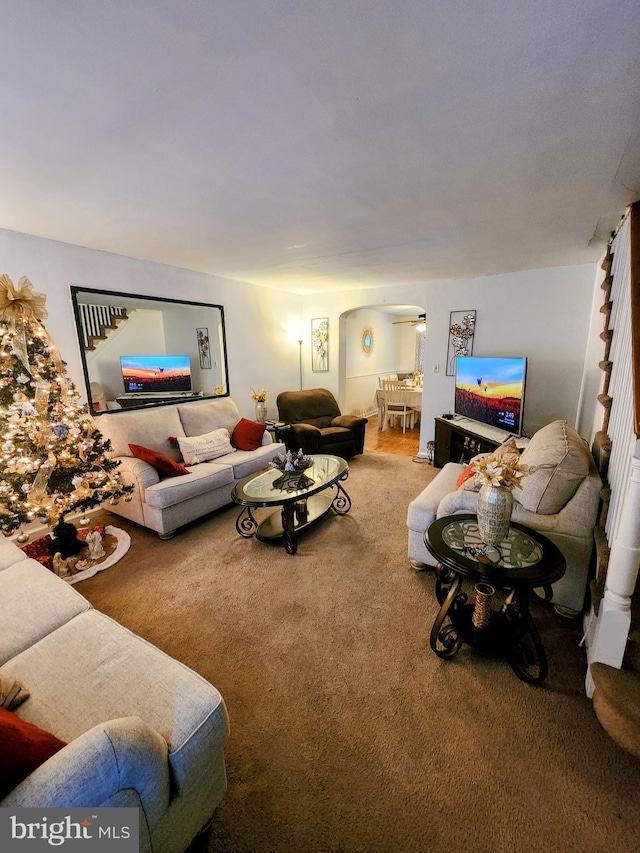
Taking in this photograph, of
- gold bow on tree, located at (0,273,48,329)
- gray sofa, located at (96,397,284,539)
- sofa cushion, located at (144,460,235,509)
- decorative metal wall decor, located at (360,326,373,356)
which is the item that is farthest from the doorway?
gold bow on tree, located at (0,273,48,329)

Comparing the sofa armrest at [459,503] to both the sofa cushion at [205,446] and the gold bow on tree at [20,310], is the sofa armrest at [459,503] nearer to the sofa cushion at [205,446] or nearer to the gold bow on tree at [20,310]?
the sofa cushion at [205,446]

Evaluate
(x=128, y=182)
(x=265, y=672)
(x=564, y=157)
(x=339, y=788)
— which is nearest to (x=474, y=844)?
(x=339, y=788)

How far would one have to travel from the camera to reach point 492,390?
3.74 m

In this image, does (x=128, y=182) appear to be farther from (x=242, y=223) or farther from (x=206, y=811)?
Result: (x=206, y=811)

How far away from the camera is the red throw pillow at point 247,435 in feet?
12.7

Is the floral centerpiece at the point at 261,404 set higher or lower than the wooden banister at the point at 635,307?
lower

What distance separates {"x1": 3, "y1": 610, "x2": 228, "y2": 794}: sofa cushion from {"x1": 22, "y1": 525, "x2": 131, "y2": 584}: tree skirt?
4.36ft

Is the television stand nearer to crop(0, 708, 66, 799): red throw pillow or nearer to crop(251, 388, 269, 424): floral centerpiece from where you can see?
crop(251, 388, 269, 424): floral centerpiece

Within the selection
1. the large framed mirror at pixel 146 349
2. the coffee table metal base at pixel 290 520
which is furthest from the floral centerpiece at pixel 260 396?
the coffee table metal base at pixel 290 520

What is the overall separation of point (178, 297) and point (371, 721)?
3.94 m

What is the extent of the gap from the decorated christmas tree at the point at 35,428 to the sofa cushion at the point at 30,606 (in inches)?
30.8

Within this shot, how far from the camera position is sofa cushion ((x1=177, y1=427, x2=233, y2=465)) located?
11.2 ft

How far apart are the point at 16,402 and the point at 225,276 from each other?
268 cm

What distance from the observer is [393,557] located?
257cm
